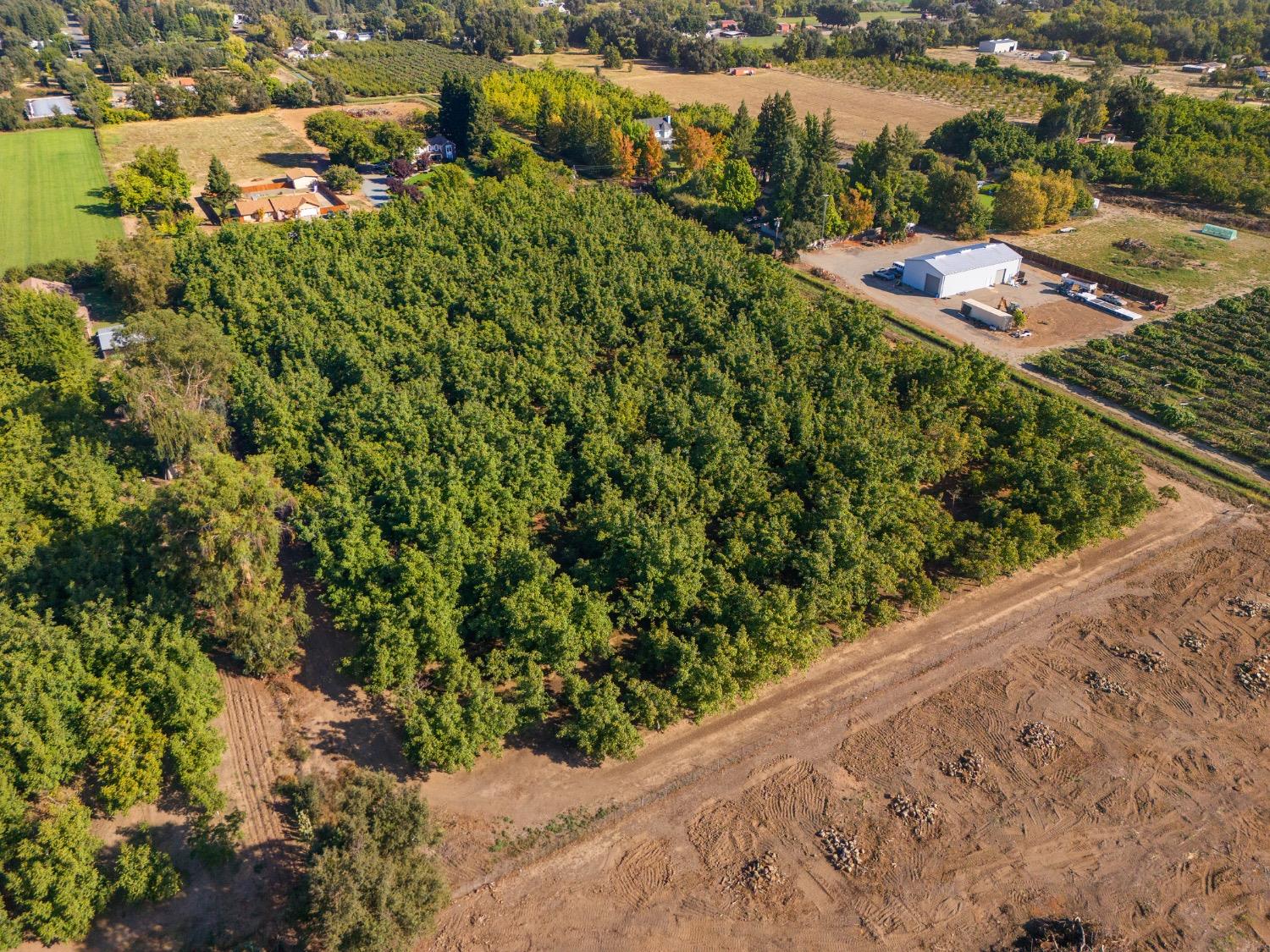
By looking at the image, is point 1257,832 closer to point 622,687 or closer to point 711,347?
point 622,687

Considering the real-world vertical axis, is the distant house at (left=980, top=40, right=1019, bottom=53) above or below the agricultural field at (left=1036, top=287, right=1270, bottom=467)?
above

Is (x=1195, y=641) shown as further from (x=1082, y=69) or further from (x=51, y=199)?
(x=1082, y=69)

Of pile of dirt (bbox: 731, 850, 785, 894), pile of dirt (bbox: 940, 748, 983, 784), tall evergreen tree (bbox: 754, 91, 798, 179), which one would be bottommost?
pile of dirt (bbox: 731, 850, 785, 894)

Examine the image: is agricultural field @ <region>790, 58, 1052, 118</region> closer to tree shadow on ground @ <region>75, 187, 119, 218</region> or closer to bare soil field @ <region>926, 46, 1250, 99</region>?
bare soil field @ <region>926, 46, 1250, 99</region>

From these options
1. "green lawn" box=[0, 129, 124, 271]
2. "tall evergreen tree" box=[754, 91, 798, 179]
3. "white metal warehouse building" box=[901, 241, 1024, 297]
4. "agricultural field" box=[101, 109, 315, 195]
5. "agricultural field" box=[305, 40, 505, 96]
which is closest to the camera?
"white metal warehouse building" box=[901, 241, 1024, 297]

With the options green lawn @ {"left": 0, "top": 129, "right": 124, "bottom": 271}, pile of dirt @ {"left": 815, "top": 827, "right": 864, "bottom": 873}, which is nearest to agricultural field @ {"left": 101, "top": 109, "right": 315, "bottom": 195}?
green lawn @ {"left": 0, "top": 129, "right": 124, "bottom": 271}

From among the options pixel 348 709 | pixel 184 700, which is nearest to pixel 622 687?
pixel 348 709

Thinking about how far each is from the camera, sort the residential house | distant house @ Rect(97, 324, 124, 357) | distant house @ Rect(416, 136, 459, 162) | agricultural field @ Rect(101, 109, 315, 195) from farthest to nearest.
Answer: the residential house, distant house @ Rect(416, 136, 459, 162), agricultural field @ Rect(101, 109, 315, 195), distant house @ Rect(97, 324, 124, 357)

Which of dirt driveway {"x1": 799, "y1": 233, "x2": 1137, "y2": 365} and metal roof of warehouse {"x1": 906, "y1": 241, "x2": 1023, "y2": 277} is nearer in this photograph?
dirt driveway {"x1": 799, "y1": 233, "x2": 1137, "y2": 365}
